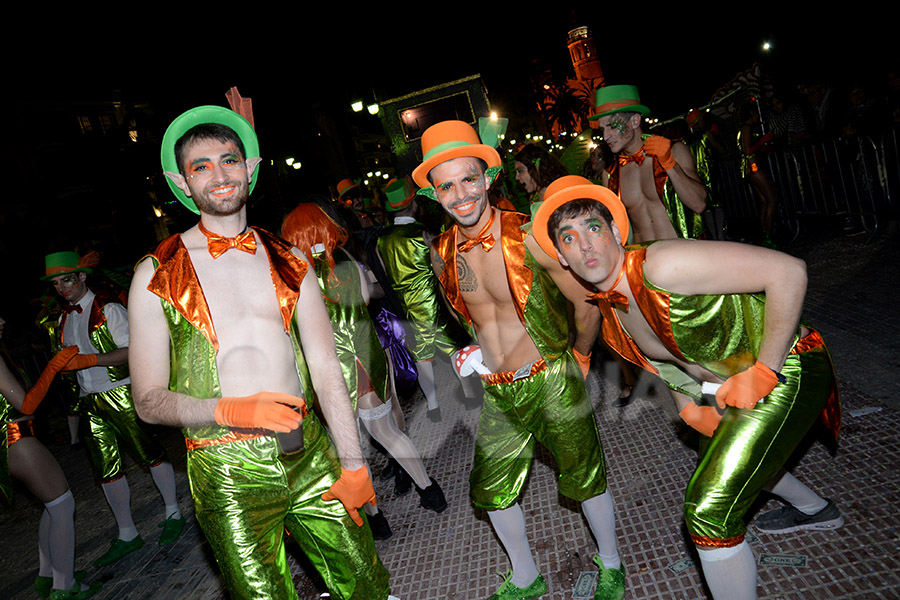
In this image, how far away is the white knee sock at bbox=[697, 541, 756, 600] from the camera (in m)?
2.07

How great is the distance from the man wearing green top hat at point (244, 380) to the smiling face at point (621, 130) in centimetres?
290

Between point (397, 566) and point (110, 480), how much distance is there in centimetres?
260

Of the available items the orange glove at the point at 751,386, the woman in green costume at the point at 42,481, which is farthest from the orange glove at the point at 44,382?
the orange glove at the point at 751,386

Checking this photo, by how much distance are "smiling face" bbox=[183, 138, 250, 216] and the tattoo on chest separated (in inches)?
48.3

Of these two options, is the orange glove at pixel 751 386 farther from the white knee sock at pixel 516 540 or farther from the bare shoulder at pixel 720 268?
the white knee sock at pixel 516 540

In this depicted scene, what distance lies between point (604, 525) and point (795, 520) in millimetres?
998

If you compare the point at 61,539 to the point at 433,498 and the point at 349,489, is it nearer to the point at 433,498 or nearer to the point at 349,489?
the point at 433,498

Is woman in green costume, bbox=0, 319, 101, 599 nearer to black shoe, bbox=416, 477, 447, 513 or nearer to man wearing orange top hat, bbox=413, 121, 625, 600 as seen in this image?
black shoe, bbox=416, 477, 447, 513

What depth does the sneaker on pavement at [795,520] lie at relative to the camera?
8.96 feet

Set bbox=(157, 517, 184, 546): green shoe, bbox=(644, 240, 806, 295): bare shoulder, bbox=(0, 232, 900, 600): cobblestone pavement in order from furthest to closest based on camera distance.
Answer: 1. bbox=(157, 517, 184, 546): green shoe
2. bbox=(0, 232, 900, 600): cobblestone pavement
3. bbox=(644, 240, 806, 295): bare shoulder

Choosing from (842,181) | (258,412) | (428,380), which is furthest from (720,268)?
(842,181)

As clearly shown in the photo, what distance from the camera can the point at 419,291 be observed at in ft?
18.3

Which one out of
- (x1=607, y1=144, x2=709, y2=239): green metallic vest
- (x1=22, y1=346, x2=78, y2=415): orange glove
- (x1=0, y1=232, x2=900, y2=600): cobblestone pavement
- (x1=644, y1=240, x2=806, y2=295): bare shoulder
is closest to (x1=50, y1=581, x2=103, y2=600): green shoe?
(x1=0, y1=232, x2=900, y2=600): cobblestone pavement

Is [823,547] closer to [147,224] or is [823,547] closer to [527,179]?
[527,179]
